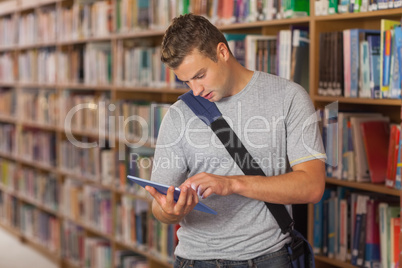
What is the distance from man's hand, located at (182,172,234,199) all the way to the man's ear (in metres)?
0.36

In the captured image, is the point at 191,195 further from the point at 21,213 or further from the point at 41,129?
the point at 21,213

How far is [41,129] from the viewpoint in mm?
4883

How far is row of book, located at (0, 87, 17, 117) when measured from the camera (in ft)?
17.0

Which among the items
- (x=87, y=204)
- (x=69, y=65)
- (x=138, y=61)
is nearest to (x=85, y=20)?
(x=69, y=65)

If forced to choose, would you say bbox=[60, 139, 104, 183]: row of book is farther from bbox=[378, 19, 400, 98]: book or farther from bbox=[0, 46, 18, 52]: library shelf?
bbox=[378, 19, 400, 98]: book

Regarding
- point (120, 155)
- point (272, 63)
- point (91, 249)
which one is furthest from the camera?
point (91, 249)

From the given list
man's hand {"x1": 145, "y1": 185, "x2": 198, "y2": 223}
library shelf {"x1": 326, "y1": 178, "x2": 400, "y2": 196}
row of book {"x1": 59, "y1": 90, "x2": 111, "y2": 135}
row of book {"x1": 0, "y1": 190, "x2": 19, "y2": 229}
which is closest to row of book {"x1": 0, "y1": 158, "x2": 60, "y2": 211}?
row of book {"x1": 0, "y1": 190, "x2": 19, "y2": 229}

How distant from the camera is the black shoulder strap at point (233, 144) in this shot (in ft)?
4.76

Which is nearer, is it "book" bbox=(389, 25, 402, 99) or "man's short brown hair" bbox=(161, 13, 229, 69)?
"man's short brown hair" bbox=(161, 13, 229, 69)

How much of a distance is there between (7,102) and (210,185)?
450 cm

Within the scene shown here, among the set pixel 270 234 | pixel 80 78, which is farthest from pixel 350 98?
pixel 80 78

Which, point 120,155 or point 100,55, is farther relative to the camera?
point 100,55

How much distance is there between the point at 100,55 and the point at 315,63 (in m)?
1.92

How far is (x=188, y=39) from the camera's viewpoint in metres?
1.42
